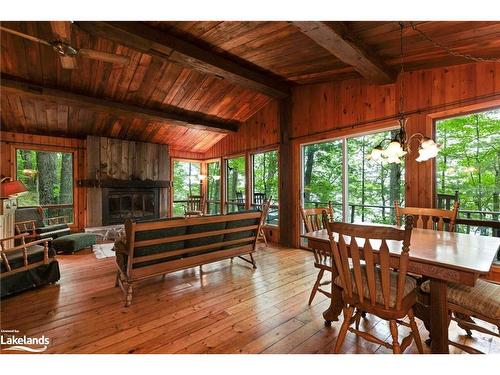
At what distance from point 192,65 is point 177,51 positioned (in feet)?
1.22

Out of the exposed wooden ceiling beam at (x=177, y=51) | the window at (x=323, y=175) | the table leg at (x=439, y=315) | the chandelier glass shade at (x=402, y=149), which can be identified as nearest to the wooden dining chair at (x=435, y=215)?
the chandelier glass shade at (x=402, y=149)

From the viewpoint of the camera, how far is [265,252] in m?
4.49

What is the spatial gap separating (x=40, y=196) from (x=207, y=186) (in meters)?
4.35

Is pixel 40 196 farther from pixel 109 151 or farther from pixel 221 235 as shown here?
pixel 221 235

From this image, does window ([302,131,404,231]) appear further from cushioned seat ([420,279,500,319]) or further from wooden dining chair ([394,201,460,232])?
cushioned seat ([420,279,500,319])

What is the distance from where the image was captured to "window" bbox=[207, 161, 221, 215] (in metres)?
7.56

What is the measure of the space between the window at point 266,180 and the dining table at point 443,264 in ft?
12.1

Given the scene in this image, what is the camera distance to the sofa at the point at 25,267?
2.54m

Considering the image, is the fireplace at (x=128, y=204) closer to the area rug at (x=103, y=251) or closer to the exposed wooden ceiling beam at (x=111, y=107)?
the area rug at (x=103, y=251)

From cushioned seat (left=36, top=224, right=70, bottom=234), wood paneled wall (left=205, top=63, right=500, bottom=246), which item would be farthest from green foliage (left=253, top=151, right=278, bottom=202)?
cushioned seat (left=36, top=224, right=70, bottom=234)

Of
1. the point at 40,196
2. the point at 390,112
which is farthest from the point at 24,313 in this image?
the point at 390,112

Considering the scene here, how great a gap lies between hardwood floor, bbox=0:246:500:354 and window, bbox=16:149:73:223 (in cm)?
328

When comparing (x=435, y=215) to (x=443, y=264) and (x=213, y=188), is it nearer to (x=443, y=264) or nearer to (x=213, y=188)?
(x=443, y=264)

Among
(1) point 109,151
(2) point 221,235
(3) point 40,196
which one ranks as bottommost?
(2) point 221,235
